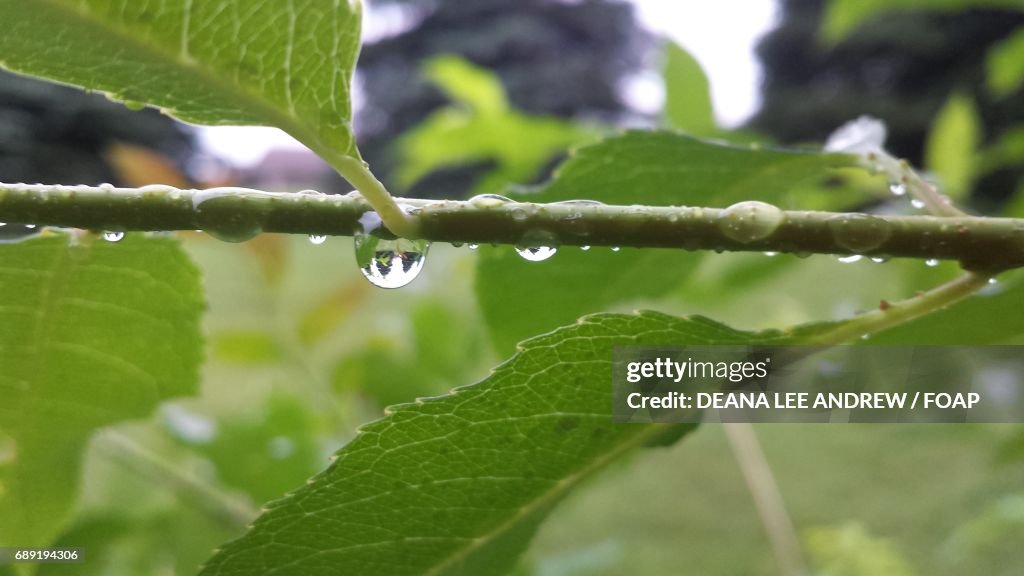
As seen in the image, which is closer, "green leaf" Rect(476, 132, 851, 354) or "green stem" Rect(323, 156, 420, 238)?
"green stem" Rect(323, 156, 420, 238)

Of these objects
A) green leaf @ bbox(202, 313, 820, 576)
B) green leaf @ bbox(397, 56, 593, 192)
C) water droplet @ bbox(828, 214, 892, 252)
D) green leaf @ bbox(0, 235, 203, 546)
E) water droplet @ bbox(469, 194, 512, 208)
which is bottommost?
green leaf @ bbox(202, 313, 820, 576)

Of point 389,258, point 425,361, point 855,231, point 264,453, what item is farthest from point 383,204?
point 425,361

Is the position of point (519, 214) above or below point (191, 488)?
below

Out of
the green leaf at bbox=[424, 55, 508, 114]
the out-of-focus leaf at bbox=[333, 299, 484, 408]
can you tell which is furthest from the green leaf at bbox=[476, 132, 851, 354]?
the green leaf at bbox=[424, 55, 508, 114]

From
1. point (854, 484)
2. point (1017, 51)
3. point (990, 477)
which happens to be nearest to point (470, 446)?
point (1017, 51)

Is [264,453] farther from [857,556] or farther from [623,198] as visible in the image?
[857,556]

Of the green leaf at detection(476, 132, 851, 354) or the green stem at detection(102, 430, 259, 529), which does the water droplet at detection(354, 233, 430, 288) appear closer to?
the green leaf at detection(476, 132, 851, 354)
